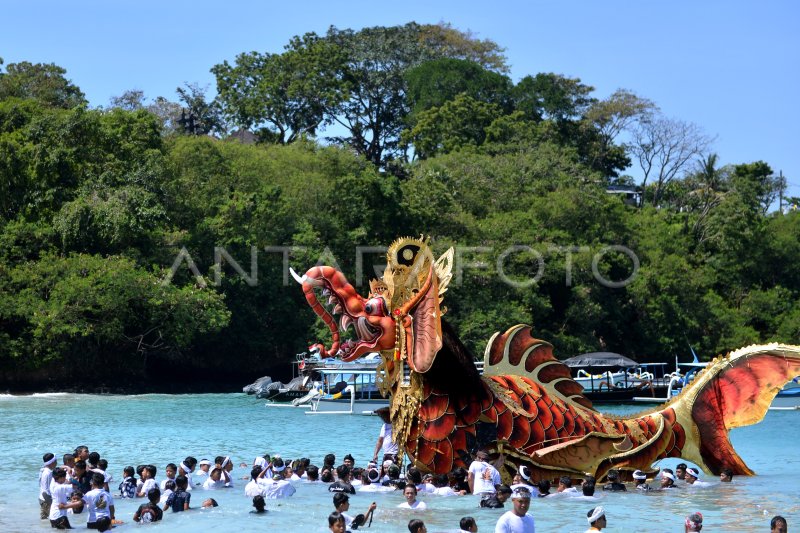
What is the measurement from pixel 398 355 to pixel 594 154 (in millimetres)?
48200

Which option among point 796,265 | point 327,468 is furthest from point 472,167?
point 327,468

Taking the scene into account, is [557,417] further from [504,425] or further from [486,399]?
[486,399]

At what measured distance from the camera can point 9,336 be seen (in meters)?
37.7

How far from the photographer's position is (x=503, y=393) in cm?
1559

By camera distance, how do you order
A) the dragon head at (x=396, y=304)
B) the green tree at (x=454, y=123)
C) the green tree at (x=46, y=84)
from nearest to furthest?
1. the dragon head at (x=396, y=304)
2. the green tree at (x=46, y=84)
3. the green tree at (x=454, y=123)

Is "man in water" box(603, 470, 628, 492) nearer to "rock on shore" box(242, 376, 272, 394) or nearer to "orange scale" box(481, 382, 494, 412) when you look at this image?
"orange scale" box(481, 382, 494, 412)

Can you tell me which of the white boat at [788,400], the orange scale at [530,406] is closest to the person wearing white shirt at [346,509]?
the orange scale at [530,406]

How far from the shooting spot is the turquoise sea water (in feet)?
47.3

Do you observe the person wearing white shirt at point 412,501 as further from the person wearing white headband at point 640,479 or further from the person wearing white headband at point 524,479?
the person wearing white headband at point 640,479

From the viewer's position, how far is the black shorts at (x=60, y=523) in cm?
1388

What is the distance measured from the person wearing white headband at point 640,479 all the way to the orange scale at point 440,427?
2.68 metres

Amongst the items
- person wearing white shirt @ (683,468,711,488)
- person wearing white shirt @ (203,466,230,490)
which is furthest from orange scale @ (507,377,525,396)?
person wearing white shirt @ (203,466,230,490)

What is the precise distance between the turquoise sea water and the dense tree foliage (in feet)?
10.2

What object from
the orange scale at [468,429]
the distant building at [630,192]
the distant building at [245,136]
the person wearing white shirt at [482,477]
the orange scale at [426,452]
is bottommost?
the person wearing white shirt at [482,477]
